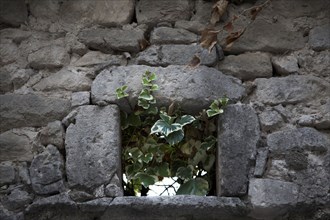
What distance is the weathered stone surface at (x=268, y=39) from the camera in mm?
3135

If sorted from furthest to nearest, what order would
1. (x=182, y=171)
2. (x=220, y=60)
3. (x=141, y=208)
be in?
(x=220, y=60)
(x=182, y=171)
(x=141, y=208)

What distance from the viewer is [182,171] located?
2889 mm

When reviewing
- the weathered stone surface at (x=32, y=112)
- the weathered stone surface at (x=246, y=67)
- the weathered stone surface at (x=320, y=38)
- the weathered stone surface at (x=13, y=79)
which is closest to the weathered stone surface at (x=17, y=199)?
the weathered stone surface at (x=32, y=112)

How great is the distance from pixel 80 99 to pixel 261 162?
98cm

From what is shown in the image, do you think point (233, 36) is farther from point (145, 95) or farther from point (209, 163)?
point (209, 163)

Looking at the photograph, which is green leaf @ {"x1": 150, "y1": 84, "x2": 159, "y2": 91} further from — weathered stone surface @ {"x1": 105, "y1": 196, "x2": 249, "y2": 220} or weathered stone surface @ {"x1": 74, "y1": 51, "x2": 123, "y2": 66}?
weathered stone surface @ {"x1": 105, "y1": 196, "x2": 249, "y2": 220}

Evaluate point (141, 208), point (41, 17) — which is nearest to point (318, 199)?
point (141, 208)

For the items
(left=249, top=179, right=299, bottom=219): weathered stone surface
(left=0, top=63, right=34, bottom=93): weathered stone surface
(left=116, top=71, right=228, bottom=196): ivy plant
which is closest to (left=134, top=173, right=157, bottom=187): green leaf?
(left=116, top=71, right=228, bottom=196): ivy plant

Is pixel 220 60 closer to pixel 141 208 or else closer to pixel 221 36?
pixel 221 36

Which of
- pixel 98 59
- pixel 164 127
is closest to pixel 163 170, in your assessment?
pixel 164 127

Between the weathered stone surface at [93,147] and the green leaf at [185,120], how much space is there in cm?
32

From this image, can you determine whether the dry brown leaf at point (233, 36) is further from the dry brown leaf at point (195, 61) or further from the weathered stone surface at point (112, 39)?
the weathered stone surface at point (112, 39)

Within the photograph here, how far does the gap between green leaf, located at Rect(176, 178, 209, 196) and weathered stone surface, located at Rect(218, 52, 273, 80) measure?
62cm

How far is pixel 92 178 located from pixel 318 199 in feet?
3.54
